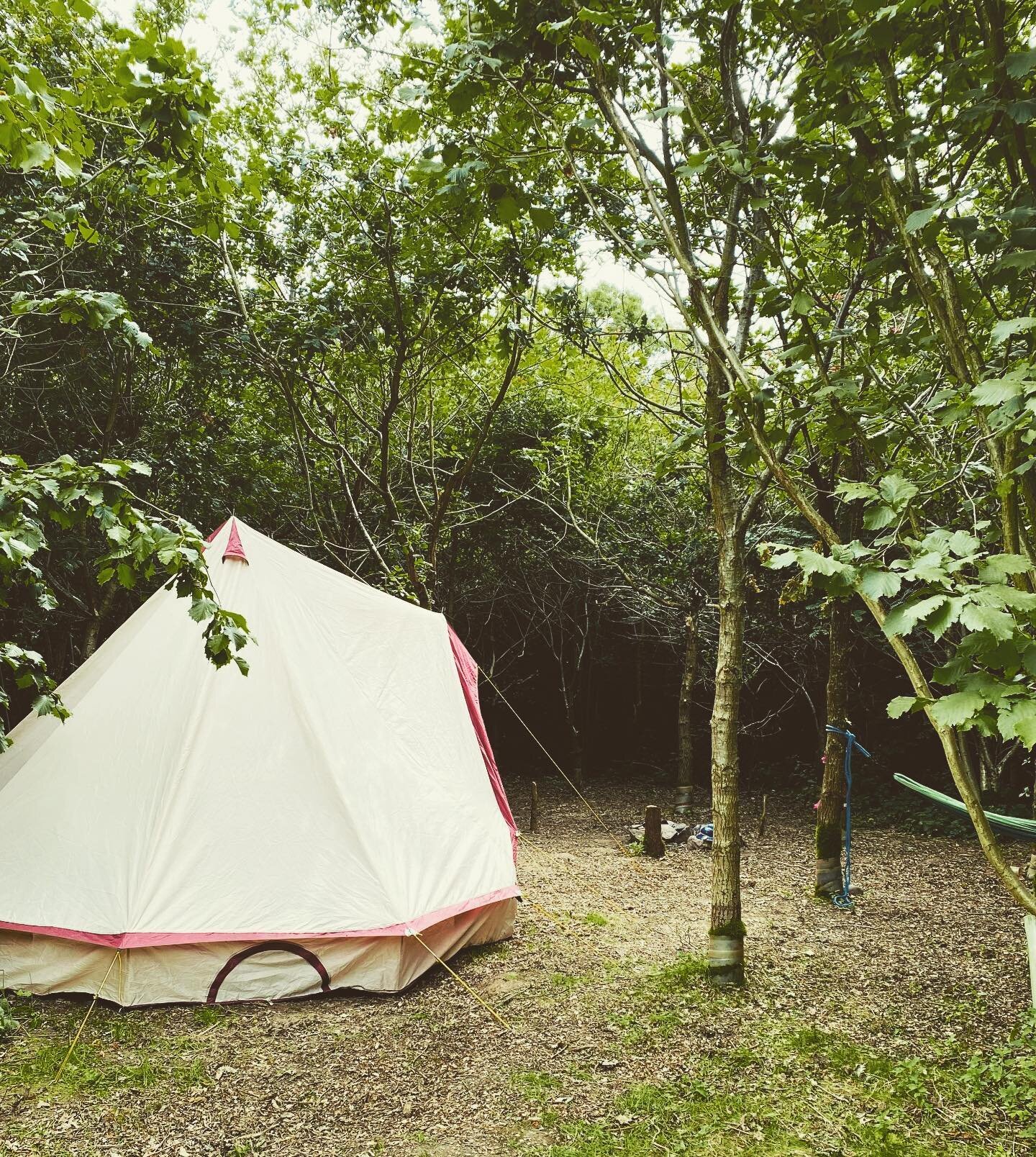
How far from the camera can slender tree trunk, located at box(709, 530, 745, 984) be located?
3.77m

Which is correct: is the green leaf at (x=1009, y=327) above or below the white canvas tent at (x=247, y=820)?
above

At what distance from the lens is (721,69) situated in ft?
11.5

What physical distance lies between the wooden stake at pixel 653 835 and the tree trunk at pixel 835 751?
172 centimetres

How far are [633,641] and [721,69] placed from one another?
7.78 m

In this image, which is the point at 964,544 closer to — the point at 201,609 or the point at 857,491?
the point at 857,491

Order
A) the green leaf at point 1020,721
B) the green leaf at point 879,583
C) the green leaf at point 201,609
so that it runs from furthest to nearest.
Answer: the green leaf at point 201,609 < the green leaf at point 879,583 < the green leaf at point 1020,721

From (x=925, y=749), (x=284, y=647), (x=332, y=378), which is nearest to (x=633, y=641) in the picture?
(x=925, y=749)

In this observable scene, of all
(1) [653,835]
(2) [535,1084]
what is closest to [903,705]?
(2) [535,1084]

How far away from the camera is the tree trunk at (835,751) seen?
4887 millimetres

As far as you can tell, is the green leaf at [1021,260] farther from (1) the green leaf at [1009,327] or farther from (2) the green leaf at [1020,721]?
(2) the green leaf at [1020,721]

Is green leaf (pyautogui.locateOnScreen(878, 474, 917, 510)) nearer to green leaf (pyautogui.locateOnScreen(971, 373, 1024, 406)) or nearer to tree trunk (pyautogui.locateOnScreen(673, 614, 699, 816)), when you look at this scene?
green leaf (pyautogui.locateOnScreen(971, 373, 1024, 406))

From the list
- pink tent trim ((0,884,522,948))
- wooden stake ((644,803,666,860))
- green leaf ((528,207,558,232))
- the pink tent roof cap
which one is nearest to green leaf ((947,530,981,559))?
green leaf ((528,207,558,232))

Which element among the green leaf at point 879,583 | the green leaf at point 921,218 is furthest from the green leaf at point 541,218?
the green leaf at point 879,583

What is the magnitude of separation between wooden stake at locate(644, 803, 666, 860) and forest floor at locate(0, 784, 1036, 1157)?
6.43ft
